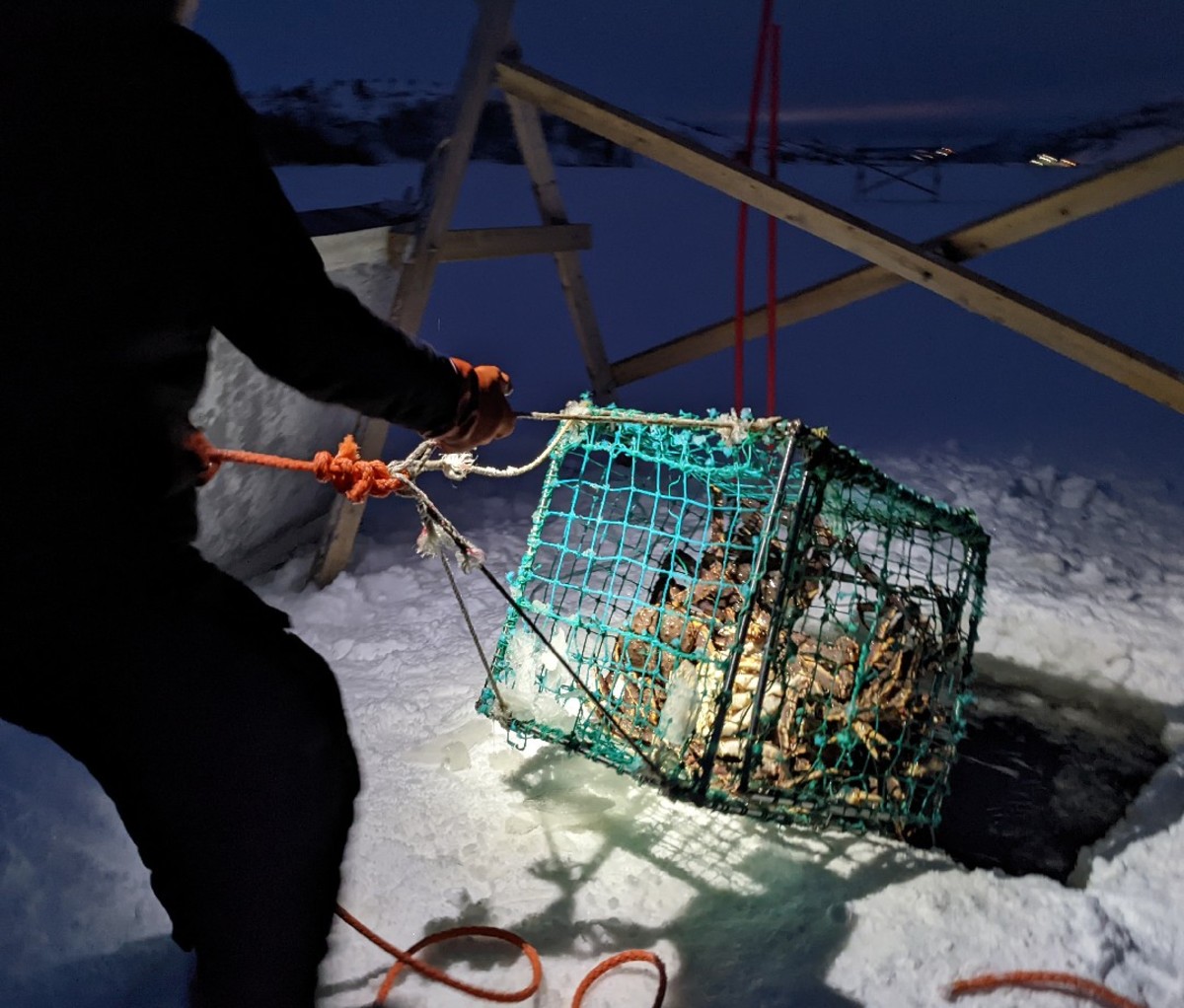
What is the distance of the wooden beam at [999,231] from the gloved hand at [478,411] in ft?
5.34

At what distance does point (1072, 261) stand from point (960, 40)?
3506 millimetres

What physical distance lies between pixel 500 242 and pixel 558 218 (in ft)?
1.59

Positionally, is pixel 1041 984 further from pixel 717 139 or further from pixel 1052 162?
pixel 717 139

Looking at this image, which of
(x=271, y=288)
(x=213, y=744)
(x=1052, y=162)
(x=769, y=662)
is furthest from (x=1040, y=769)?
(x=1052, y=162)

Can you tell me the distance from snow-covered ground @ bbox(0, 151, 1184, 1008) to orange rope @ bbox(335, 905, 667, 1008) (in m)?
0.03

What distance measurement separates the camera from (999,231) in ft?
8.66

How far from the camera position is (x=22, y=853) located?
6.33 ft

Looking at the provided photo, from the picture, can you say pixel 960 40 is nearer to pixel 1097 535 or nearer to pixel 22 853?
pixel 1097 535

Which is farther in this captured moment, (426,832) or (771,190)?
(771,190)

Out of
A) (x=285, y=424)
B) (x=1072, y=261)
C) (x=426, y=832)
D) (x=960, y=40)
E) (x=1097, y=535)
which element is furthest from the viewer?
(x=960, y=40)

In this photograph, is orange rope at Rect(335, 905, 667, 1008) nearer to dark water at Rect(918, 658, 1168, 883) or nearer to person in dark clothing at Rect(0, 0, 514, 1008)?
person in dark clothing at Rect(0, 0, 514, 1008)

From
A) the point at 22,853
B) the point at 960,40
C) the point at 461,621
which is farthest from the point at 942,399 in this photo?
the point at 960,40

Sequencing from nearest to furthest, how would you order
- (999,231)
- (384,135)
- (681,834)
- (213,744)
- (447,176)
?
(213,744)
(681,834)
(999,231)
(447,176)
(384,135)

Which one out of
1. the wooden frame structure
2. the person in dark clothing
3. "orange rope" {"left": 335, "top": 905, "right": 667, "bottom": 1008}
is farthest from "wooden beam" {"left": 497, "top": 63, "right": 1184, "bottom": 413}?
"orange rope" {"left": 335, "top": 905, "right": 667, "bottom": 1008}
